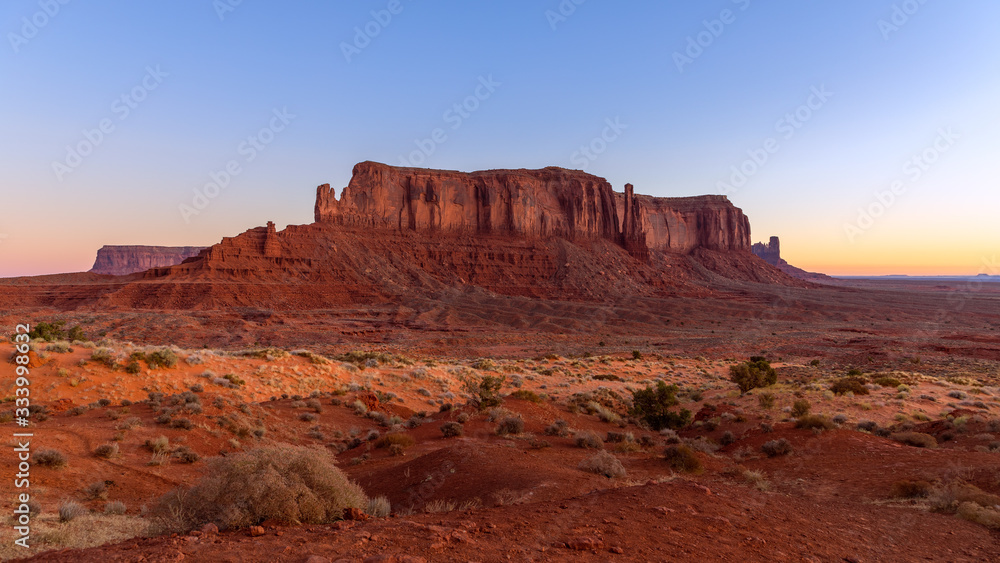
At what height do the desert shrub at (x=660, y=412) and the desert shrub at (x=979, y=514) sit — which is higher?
the desert shrub at (x=979, y=514)

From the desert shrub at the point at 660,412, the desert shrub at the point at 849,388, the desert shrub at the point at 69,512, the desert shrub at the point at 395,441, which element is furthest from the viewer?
the desert shrub at the point at 849,388

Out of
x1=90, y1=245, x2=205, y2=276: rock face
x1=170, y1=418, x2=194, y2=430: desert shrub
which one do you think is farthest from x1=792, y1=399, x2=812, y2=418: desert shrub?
x1=90, y1=245, x2=205, y2=276: rock face

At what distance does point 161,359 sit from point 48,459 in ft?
33.1

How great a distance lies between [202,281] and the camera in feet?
228

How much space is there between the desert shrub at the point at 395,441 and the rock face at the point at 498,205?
85.2m

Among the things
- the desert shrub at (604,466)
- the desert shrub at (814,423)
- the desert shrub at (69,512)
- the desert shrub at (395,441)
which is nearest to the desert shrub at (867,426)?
the desert shrub at (814,423)

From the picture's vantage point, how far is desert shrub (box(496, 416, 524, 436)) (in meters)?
13.6

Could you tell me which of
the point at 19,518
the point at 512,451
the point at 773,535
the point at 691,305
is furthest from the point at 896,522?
the point at 691,305

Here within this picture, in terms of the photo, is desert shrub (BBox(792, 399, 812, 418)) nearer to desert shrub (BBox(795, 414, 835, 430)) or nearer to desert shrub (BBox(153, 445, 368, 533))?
desert shrub (BBox(795, 414, 835, 430))

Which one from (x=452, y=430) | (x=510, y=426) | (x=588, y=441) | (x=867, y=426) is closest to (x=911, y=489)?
(x=588, y=441)

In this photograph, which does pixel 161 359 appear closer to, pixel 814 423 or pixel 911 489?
pixel 814 423

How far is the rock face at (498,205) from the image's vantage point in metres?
97.2

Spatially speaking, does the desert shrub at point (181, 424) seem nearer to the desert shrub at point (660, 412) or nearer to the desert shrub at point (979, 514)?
the desert shrub at point (660, 412)

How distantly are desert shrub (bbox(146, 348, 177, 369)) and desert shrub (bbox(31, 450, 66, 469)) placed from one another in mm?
9762
